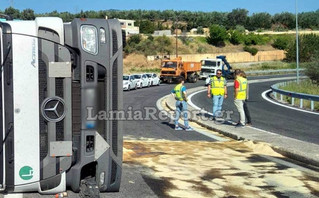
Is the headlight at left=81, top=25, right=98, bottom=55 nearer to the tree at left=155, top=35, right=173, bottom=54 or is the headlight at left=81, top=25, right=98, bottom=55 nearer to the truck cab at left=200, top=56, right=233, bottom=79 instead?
the truck cab at left=200, top=56, right=233, bottom=79

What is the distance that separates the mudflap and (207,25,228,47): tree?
336ft

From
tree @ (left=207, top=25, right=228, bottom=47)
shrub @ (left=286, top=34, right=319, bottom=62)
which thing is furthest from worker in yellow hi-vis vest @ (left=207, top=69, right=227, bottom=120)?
tree @ (left=207, top=25, right=228, bottom=47)

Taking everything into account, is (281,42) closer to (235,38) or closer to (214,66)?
(235,38)

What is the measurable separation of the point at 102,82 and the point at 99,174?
3.26ft

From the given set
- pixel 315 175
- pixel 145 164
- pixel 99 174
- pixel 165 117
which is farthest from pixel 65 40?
pixel 165 117

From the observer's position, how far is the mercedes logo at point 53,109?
173 inches

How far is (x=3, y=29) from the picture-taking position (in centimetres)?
431

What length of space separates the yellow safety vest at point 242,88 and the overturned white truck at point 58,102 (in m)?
9.57

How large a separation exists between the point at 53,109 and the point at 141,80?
117 ft

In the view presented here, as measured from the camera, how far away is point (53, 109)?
4441mm

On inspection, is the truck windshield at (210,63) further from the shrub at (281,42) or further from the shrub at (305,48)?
the shrub at (281,42)

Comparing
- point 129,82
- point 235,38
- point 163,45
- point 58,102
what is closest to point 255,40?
point 235,38

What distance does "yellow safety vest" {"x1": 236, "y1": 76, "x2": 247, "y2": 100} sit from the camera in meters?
13.9

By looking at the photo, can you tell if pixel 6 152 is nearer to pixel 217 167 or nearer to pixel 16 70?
pixel 16 70
